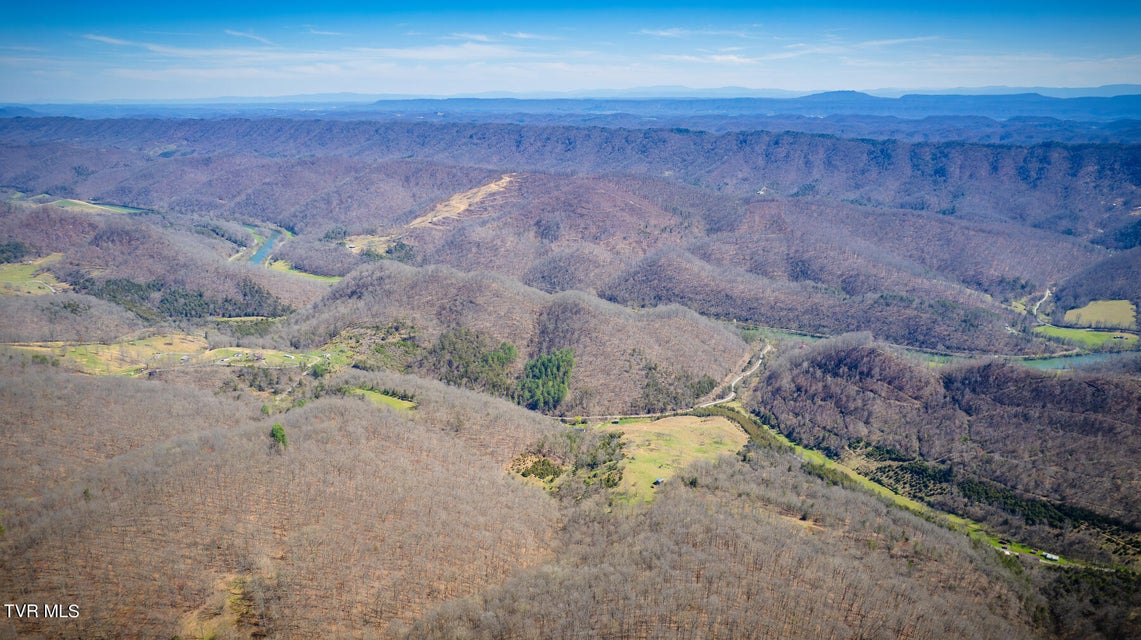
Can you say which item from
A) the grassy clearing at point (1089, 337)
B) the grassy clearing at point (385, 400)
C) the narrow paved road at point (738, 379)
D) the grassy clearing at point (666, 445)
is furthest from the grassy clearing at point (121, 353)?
the grassy clearing at point (1089, 337)

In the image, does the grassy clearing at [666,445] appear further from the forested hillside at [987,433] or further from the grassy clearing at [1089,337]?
the grassy clearing at [1089,337]

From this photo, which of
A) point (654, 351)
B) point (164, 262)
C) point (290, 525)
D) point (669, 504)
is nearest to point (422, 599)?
point (290, 525)

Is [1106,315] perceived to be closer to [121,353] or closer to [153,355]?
[153,355]

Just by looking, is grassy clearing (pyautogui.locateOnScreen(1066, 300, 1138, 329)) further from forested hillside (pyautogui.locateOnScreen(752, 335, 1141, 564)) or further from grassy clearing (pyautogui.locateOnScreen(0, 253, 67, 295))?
grassy clearing (pyautogui.locateOnScreen(0, 253, 67, 295))

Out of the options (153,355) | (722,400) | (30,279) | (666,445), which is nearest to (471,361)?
(666,445)

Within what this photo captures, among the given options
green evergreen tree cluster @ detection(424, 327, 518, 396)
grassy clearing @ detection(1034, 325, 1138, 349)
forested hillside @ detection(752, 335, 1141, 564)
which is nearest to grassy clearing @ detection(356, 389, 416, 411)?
green evergreen tree cluster @ detection(424, 327, 518, 396)

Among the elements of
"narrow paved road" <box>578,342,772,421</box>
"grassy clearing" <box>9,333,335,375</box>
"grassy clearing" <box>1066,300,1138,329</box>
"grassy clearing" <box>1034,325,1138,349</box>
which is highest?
"grassy clearing" <box>9,333,335,375</box>
